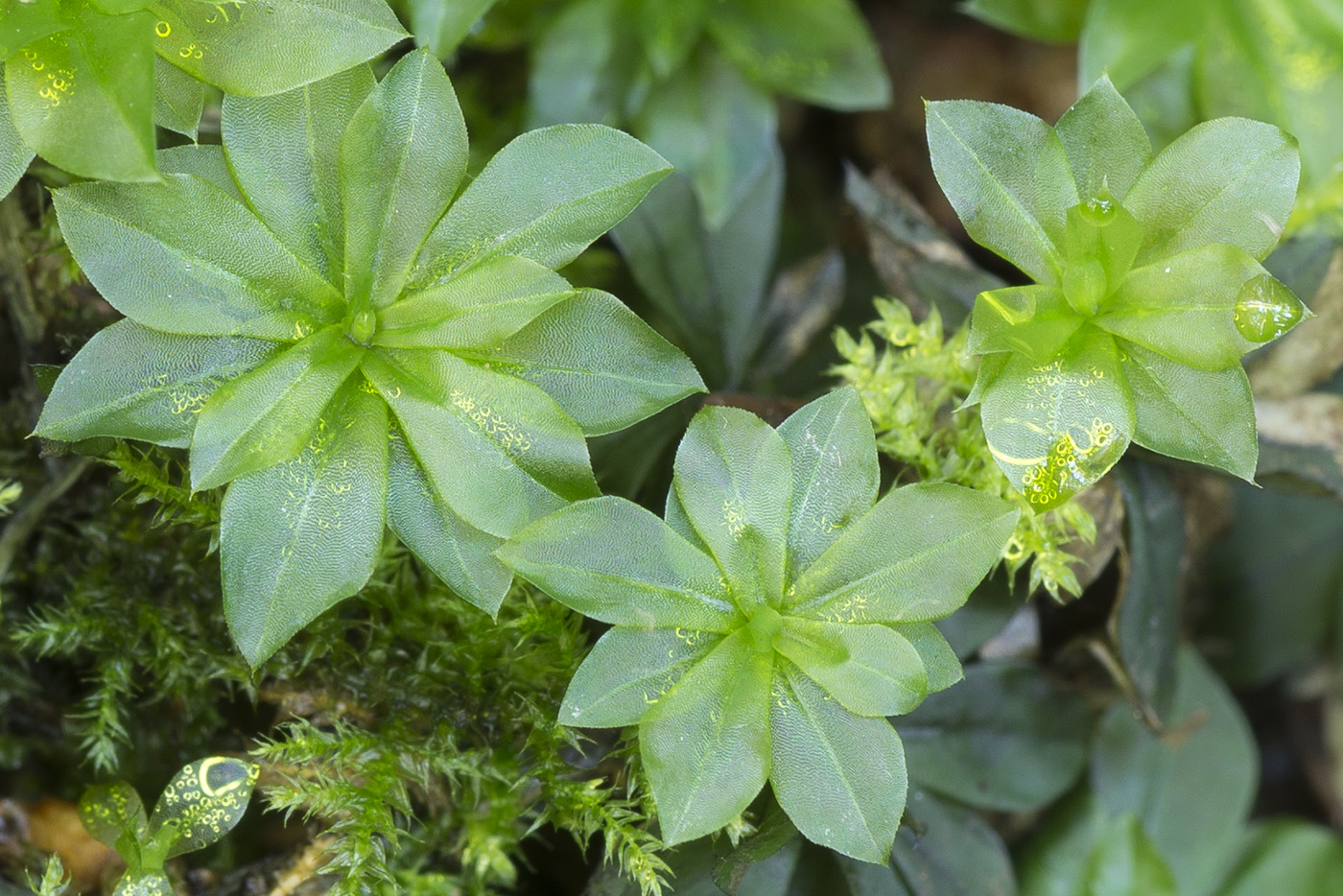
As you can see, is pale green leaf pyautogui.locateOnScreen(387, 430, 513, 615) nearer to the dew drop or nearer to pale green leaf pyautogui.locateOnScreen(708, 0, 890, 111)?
the dew drop

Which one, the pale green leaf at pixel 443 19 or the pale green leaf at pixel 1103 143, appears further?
the pale green leaf at pixel 443 19

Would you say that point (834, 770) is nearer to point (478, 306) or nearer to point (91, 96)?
point (478, 306)

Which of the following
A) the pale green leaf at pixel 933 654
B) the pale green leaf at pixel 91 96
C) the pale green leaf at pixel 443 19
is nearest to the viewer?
the pale green leaf at pixel 91 96

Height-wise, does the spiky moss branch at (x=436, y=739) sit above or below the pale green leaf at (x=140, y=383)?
below

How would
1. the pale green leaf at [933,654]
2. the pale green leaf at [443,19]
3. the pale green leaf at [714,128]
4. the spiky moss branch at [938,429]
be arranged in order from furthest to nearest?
the pale green leaf at [714,128]
the pale green leaf at [443,19]
the spiky moss branch at [938,429]
the pale green leaf at [933,654]

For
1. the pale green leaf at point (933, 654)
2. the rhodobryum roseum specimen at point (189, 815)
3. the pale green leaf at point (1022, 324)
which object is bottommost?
the rhodobryum roseum specimen at point (189, 815)

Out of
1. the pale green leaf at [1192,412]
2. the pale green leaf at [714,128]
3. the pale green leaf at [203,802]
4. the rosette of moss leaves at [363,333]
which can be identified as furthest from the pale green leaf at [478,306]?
the pale green leaf at [714,128]

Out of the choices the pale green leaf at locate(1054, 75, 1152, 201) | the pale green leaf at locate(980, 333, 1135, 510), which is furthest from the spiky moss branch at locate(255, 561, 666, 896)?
the pale green leaf at locate(1054, 75, 1152, 201)

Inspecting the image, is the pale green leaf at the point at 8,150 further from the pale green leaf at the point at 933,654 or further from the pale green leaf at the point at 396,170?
the pale green leaf at the point at 933,654
